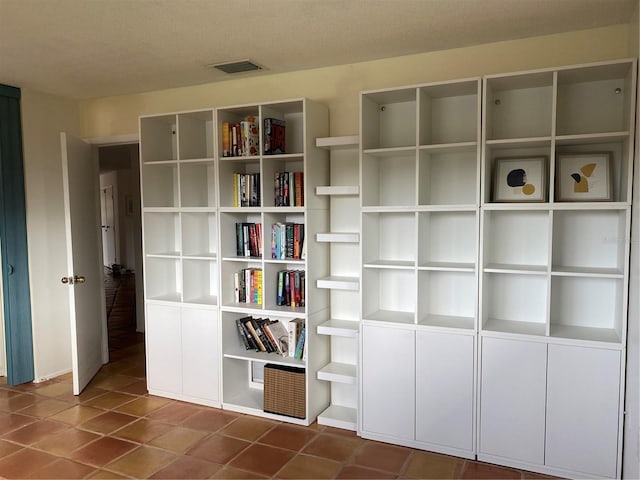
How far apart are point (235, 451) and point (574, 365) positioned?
2045mm

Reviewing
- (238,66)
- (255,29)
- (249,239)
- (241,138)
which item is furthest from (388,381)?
(238,66)

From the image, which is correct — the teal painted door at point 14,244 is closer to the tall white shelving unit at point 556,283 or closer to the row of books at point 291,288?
the row of books at point 291,288

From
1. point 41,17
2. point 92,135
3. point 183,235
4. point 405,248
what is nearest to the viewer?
point 41,17

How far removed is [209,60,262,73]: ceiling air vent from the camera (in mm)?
3480

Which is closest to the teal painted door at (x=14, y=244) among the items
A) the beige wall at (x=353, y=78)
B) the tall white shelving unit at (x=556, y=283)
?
the beige wall at (x=353, y=78)

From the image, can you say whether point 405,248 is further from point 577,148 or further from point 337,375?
point 577,148

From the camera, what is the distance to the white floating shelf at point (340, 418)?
3.41 metres

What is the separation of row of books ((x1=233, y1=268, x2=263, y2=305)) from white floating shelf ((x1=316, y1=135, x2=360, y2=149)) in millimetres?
1052

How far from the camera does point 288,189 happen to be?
354cm

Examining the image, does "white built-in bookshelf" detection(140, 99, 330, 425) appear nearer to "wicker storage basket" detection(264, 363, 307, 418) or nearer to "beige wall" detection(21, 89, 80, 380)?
"wicker storage basket" detection(264, 363, 307, 418)

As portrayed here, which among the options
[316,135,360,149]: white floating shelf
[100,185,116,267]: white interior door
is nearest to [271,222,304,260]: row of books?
[316,135,360,149]: white floating shelf

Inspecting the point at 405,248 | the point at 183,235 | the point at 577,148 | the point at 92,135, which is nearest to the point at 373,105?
the point at 405,248

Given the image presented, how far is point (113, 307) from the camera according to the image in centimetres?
761

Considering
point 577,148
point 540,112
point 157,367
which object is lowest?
point 157,367
